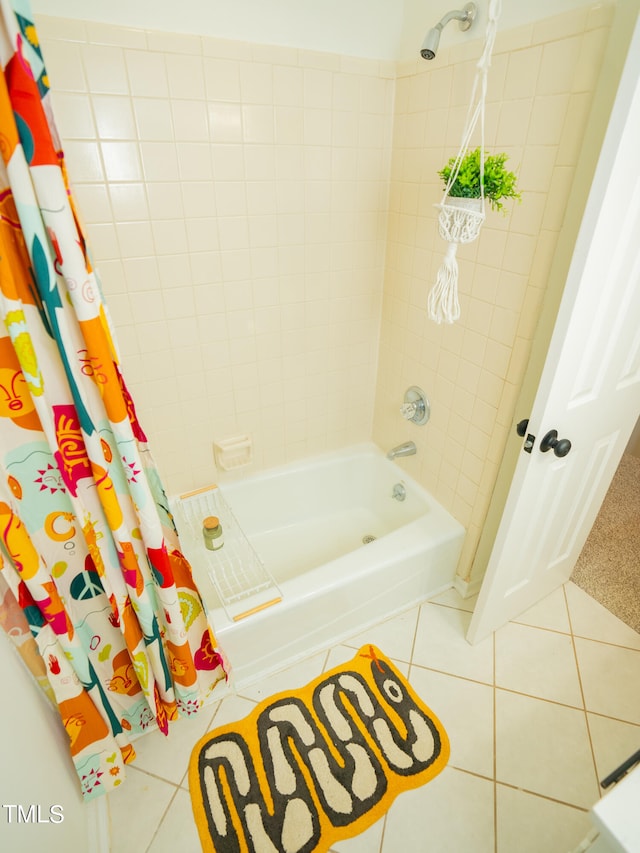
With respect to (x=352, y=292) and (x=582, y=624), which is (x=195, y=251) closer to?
(x=352, y=292)

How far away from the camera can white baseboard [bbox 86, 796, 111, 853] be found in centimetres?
113

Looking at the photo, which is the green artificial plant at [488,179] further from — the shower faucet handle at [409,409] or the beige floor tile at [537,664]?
the beige floor tile at [537,664]

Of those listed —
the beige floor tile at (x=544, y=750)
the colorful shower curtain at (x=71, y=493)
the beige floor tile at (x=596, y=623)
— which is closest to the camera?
the colorful shower curtain at (x=71, y=493)

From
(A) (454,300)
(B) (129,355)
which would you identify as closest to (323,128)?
(A) (454,300)

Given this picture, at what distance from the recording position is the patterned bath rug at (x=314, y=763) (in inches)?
46.8

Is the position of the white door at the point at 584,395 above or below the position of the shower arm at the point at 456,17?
below

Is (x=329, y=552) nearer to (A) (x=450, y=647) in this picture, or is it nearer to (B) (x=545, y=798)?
(A) (x=450, y=647)

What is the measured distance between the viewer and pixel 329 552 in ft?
6.66

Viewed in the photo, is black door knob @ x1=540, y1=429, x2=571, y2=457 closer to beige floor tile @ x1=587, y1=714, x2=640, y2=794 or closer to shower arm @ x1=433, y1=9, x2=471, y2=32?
beige floor tile @ x1=587, y1=714, x2=640, y2=794

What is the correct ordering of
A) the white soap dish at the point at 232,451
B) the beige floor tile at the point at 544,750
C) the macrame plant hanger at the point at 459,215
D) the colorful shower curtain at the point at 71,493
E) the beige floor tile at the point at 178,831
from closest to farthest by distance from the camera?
the colorful shower curtain at the point at 71,493
the macrame plant hanger at the point at 459,215
the beige floor tile at the point at 178,831
the beige floor tile at the point at 544,750
the white soap dish at the point at 232,451

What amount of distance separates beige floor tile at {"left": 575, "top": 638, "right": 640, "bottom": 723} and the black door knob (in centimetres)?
88

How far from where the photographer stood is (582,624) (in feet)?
5.59

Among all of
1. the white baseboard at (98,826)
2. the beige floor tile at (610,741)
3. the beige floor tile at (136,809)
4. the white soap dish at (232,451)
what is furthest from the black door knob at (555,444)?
the white baseboard at (98,826)

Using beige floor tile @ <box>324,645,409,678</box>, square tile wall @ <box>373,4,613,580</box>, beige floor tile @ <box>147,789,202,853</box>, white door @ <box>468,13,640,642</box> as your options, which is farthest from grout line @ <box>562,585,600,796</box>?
beige floor tile @ <box>147,789,202,853</box>
